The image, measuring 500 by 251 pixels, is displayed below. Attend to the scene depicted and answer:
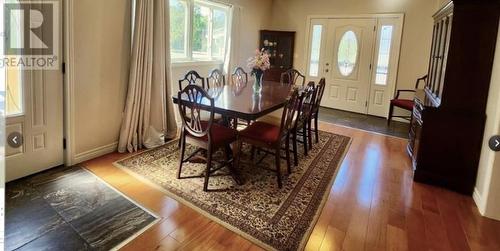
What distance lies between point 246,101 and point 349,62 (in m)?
4.05

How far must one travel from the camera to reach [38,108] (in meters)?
2.76

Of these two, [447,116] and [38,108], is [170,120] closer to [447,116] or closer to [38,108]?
[38,108]

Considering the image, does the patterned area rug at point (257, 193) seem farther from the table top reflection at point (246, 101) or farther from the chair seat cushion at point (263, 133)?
the table top reflection at point (246, 101)

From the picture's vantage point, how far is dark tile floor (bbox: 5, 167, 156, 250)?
1976 mm

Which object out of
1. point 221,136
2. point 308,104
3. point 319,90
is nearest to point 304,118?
point 308,104

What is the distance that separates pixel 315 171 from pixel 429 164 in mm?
1144

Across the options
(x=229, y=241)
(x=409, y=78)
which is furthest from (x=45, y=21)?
(x=409, y=78)

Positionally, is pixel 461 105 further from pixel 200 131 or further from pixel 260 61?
pixel 200 131

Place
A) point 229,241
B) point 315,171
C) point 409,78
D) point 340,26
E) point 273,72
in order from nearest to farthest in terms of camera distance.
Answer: point 229,241 < point 315,171 < point 409,78 < point 340,26 < point 273,72

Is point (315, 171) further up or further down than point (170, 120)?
further down

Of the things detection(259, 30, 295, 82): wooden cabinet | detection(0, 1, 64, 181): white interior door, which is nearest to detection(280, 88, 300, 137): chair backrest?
detection(0, 1, 64, 181): white interior door

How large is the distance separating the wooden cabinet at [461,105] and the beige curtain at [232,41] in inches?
132

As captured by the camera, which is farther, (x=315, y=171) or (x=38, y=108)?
(x=315, y=171)

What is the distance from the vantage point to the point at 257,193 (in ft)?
8.98
